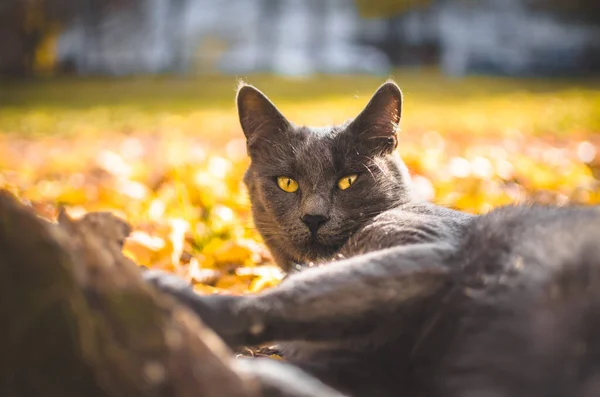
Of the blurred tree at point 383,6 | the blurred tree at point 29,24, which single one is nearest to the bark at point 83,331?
the blurred tree at point 29,24

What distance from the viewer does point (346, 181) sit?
86.8 inches

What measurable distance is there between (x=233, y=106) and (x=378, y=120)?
8.84m

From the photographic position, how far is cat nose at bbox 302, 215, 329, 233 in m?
2.09

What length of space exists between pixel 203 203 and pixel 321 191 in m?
1.59

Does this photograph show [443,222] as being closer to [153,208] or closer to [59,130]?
[153,208]

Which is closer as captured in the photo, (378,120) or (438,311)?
(438,311)

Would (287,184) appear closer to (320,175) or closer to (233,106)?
(320,175)

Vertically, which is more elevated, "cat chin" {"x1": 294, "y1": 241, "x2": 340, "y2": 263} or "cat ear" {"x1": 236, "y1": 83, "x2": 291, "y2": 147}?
"cat ear" {"x1": 236, "y1": 83, "x2": 291, "y2": 147}

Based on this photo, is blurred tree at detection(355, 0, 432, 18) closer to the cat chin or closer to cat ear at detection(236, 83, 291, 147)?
cat ear at detection(236, 83, 291, 147)

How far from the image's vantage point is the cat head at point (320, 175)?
2.13 meters

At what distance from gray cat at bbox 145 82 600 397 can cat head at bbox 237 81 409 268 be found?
7.9 inches

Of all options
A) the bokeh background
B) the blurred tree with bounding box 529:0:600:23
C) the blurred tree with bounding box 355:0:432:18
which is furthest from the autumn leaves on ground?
the blurred tree with bounding box 355:0:432:18

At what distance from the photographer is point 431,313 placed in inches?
58.1

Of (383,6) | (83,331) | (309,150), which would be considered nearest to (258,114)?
(309,150)
